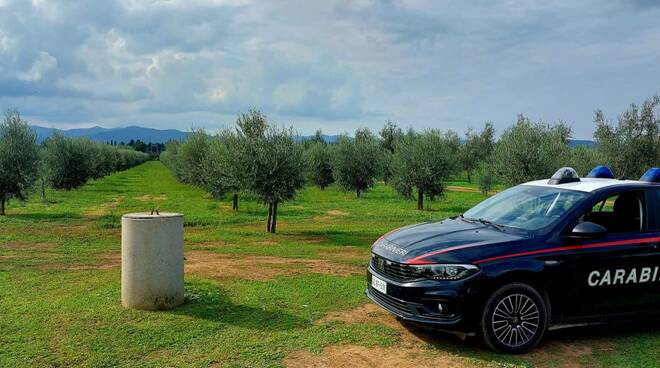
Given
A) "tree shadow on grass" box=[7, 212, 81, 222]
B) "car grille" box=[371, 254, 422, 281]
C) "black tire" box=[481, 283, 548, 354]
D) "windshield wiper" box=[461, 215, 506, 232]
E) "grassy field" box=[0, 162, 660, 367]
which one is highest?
"windshield wiper" box=[461, 215, 506, 232]

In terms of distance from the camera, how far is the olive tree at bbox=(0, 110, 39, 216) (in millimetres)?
23094

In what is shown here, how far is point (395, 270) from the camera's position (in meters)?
5.45

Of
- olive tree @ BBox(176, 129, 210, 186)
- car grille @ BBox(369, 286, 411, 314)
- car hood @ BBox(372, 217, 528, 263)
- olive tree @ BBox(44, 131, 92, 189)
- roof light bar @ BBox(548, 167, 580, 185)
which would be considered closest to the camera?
car hood @ BBox(372, 217, 528, 263)

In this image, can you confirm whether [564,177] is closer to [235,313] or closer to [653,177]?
[653,177]

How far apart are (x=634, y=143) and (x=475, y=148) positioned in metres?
35.5

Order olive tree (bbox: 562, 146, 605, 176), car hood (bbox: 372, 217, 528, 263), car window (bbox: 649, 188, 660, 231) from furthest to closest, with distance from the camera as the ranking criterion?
1. olive tree (bbox: 562, 146, 605, 176)
2. car window (bbox: 649, 188, 660, 231)
3. car hood (bbox: 372, 217, 528, 263)

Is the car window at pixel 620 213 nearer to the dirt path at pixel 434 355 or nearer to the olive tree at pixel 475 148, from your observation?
the dirt path at pixel 434 355

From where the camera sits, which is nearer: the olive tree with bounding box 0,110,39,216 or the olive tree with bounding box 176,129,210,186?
the olive tree with bounding box 0,110,39,216

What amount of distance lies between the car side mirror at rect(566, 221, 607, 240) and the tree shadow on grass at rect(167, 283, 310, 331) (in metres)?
3.12

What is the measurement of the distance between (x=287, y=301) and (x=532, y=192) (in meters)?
3.54

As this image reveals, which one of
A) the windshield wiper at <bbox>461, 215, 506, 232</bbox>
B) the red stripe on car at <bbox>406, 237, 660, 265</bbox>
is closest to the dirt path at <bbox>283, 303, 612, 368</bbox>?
the red stripe on car at <bbox>406, 237, 660, 265</bbox>

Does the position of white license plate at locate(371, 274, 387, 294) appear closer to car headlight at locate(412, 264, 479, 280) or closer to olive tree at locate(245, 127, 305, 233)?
car headlight at locate(412, 264, 479, 280)

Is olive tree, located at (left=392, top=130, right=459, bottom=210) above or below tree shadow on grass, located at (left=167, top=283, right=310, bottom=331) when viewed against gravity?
above

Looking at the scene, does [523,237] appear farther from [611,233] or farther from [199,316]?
[199,316]
